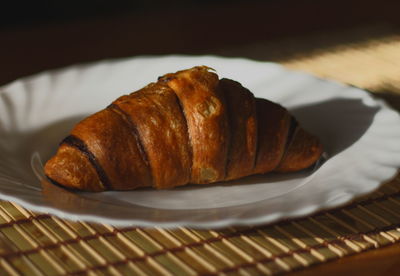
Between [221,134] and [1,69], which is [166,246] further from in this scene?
[1,69]

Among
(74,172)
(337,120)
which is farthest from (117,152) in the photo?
(337,120)

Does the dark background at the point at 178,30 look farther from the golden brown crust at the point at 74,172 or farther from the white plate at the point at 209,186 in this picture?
the golden brown crust at the point at 74,172

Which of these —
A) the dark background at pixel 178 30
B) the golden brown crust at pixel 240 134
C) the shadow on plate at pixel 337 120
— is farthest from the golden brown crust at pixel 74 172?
the dark background at pixel 178 30

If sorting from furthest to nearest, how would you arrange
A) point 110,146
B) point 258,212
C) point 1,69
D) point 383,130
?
1. point 1,69
2. point 383,130
3. point 110,146
4. point 258,212

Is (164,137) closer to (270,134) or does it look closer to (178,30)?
(270,134)

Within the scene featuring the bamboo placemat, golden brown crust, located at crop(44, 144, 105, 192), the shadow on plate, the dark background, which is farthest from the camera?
the dark background

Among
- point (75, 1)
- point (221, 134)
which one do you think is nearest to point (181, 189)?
point (221, 134)

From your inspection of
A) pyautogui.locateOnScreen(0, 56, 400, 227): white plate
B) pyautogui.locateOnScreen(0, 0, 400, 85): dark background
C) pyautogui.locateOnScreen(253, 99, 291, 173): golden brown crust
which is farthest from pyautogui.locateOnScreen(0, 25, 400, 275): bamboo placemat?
pyautogui.locateOnScreen(0, 0, 400, 85): dark background

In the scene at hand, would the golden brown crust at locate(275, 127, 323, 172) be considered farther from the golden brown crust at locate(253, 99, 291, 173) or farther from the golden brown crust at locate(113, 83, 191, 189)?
the golden brown crust at locate(113, 83, 191, 189)
